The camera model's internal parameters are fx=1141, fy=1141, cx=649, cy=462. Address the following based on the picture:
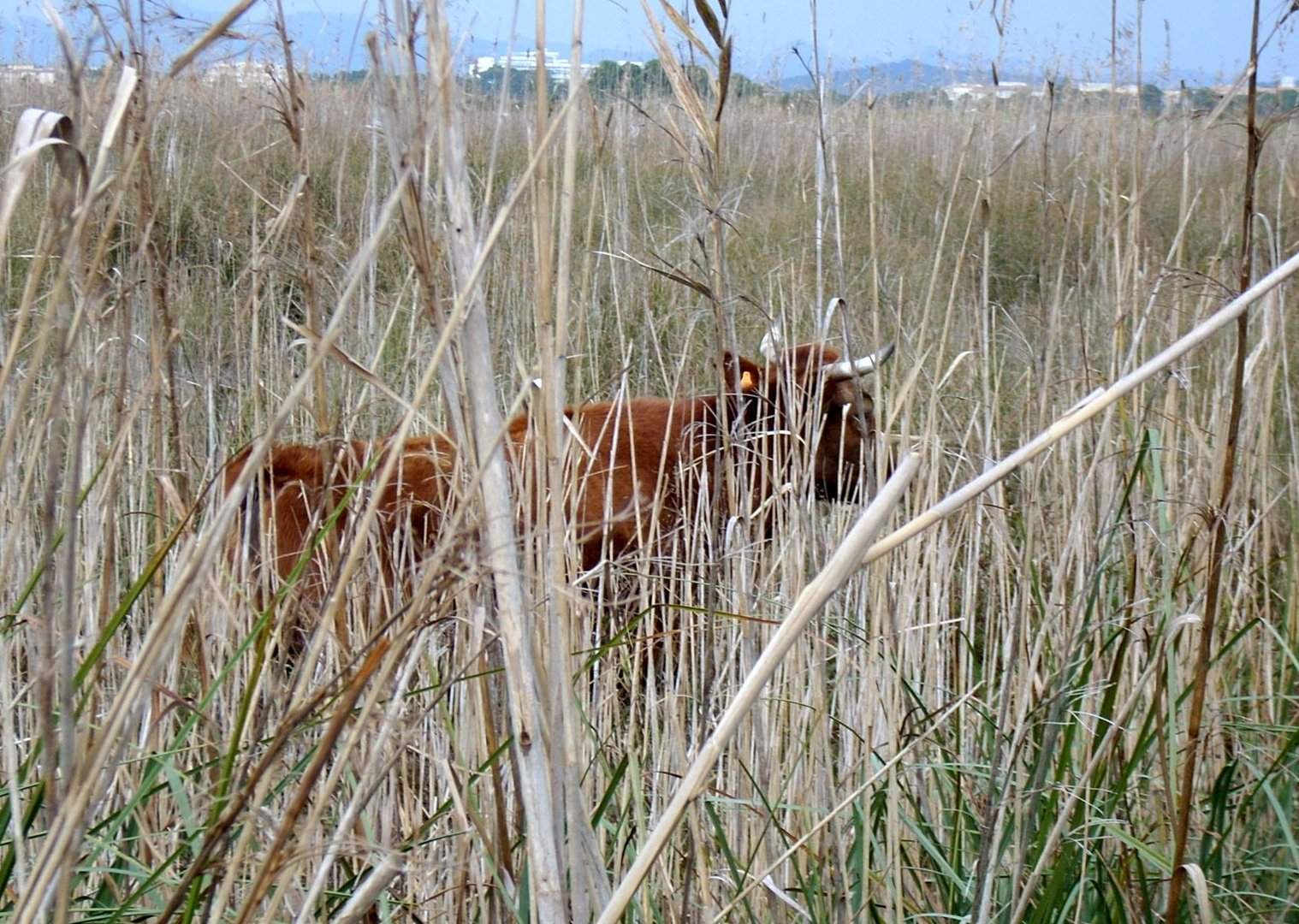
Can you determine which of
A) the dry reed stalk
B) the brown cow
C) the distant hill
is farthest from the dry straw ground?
the distant hill

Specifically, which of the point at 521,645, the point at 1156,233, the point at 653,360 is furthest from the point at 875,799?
the point at 1156,233

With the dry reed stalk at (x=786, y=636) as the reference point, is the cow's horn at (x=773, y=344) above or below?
above

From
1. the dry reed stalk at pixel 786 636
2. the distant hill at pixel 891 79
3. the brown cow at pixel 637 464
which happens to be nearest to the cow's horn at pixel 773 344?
the brown cow at pixel 637 464

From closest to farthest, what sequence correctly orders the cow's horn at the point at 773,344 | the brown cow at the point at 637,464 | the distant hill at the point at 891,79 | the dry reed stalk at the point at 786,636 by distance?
the dry reed stalk at the point at 786,636 < the cow's horn at the point at 773,344 < the brown cow at the point at 637,464 < the distant hill at the point at 891,79

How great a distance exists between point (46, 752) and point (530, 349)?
8.39 ft

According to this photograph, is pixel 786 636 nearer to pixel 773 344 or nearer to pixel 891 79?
pixel 773 344

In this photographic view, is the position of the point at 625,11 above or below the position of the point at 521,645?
above

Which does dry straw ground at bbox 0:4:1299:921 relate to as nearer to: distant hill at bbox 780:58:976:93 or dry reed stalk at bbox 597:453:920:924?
dry reed stalk at bbox 597:453:920:924

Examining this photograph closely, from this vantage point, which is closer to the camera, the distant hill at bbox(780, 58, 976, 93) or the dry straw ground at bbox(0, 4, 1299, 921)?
the dry straw ground at bbox(0, 4, 1299, 921)

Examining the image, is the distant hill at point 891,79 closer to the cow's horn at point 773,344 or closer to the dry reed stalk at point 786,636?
the cow's horn at point 773,344

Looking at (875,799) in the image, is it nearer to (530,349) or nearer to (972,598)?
(972,598)

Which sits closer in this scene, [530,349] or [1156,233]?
[530,349]

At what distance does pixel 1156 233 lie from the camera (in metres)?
5.07

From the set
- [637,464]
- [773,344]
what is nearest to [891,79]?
[637,464]
